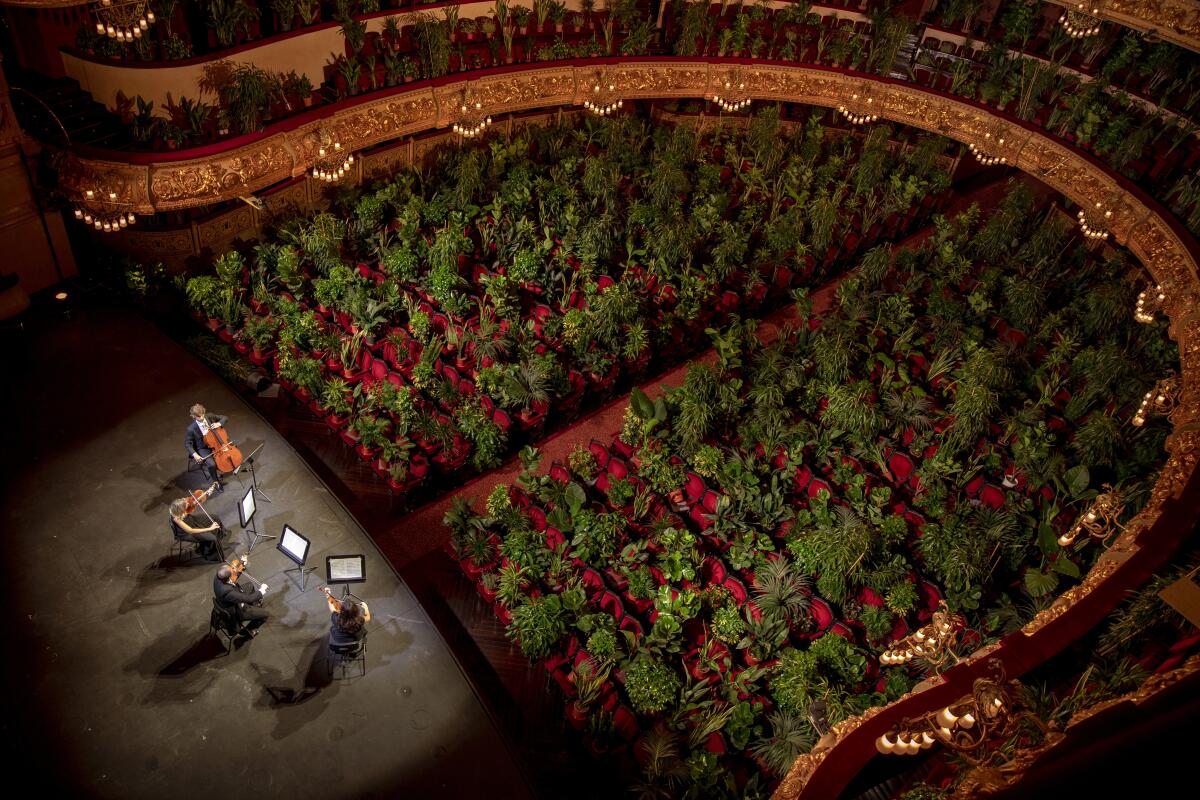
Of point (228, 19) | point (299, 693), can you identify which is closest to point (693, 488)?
point (299, 693)

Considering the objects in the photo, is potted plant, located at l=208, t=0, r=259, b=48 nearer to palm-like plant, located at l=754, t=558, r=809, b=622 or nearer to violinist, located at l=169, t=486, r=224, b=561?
violinist, located at l=169, t=486, r=224, b=561

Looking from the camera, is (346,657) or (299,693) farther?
(346,657)

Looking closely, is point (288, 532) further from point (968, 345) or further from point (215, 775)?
point (968, 345)

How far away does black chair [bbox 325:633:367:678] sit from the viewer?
27.2 ft

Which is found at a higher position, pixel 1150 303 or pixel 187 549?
pixel 1150 303

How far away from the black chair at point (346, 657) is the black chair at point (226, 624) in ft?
2.94

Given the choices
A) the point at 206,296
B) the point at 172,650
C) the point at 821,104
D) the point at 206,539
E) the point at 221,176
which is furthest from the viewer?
the point at 821,104

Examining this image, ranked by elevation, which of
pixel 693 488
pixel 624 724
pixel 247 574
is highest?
pixel 693 488

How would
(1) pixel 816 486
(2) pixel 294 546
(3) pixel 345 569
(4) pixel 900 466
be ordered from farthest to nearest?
(4) pixel 900 466 < (1) pixel 816 486 < (2) pixel 294 546 < (3) pixel 345 569

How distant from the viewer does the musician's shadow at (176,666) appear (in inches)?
310

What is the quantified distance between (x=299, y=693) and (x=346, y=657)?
56 cm

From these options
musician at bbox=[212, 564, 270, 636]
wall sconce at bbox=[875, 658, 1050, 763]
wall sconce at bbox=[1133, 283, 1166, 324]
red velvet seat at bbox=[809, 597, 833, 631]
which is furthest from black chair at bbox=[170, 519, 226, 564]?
wall sconce at bbox=[1133, 283, 1166, 324]

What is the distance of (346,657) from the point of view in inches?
331

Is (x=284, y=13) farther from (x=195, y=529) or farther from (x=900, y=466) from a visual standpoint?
(x=900, y=466)
